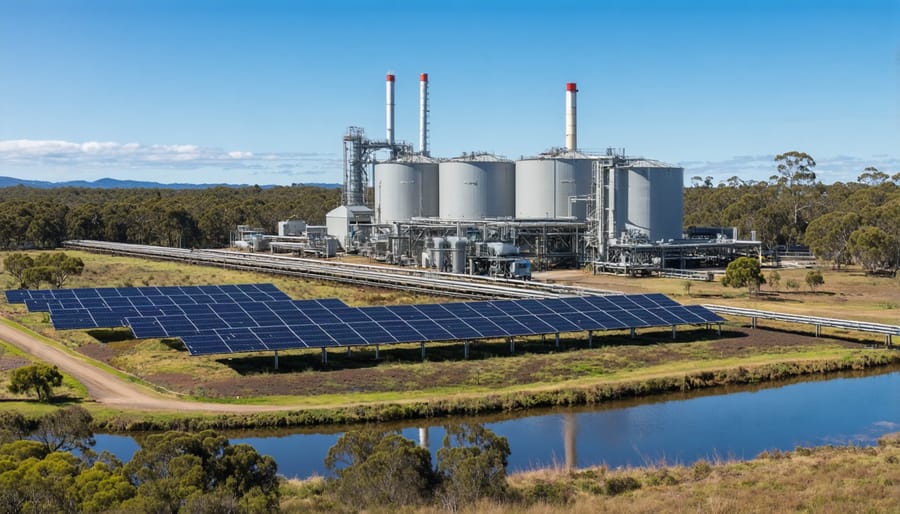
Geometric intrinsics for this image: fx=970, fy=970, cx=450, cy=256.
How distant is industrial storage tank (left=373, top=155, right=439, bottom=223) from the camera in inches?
4365

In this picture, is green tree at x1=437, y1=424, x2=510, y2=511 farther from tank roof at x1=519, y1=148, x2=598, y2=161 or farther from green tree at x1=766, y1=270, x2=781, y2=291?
tank roof at x1=519, y1=148, x2=598, y2=161

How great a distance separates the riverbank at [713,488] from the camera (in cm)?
2422

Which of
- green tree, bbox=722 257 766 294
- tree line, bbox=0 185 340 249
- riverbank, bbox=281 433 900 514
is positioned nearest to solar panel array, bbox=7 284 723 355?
riverbank, bbox=281 433 900 514

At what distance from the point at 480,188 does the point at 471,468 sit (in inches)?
3173

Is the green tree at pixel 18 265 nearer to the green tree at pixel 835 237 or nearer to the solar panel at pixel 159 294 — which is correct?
the solar panel at pixel 159 294

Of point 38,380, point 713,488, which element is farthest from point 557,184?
point 713,488

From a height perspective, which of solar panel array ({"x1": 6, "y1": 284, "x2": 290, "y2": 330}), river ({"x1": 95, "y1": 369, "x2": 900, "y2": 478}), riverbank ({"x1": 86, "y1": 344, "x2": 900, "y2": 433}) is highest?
solar panel array ({"x1": 6, "y1": 284, "x2": 290, "y2": 330})

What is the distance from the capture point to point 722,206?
5979 inches

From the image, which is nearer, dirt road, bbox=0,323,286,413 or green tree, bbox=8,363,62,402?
dirt road, bbox=0,323,286,413

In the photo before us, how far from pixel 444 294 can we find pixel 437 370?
91.3ft

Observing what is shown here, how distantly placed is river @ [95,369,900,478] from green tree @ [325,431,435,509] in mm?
6155

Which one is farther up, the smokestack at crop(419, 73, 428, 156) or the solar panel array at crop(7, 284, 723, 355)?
the smokestack at crop(419, 73, 428, 156)

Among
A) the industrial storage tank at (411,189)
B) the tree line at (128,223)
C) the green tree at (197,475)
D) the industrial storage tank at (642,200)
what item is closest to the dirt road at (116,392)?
the green tree at (197,475)

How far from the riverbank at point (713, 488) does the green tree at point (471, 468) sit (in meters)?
0.53
